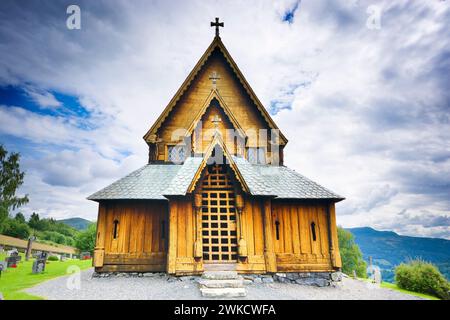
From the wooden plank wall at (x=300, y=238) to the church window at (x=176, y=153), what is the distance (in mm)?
5757

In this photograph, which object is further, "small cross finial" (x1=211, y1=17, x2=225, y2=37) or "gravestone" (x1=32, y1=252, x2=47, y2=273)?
"small cross finial" (x1=211, y1=17, x2=225, y2=37)

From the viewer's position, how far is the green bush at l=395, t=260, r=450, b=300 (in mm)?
11852

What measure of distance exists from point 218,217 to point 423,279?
10.5 meters

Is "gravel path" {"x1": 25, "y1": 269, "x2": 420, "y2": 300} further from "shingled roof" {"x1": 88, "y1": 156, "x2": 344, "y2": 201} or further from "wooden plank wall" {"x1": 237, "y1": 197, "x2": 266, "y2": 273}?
"shingled roof" {"x1": 88, "y1": 156, "x2": 344, "y2": 201}

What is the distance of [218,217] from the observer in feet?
34.3

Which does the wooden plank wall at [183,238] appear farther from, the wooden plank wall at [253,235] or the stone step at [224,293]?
the wooden plank wall at [253,235]

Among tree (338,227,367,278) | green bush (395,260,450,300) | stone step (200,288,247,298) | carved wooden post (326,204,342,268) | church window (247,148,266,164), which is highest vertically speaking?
church window (247,148,266,164)

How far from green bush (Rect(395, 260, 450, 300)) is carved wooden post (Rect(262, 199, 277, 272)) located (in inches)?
299

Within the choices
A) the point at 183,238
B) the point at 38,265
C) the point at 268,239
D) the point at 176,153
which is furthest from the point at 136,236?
the point at 38,265

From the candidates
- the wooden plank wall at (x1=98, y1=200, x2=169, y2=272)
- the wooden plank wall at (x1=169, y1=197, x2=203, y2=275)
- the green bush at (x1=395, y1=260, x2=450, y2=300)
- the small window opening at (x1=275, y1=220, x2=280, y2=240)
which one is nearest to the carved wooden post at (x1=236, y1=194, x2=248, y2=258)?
the wooden plank wall at (x1=169, y1=197, x2=203, y2=275)

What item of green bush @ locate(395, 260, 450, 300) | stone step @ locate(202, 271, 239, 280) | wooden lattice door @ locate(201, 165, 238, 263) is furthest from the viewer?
green bush @ locate(395, 260, 450, 300)

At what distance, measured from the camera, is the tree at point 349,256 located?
38719mm
